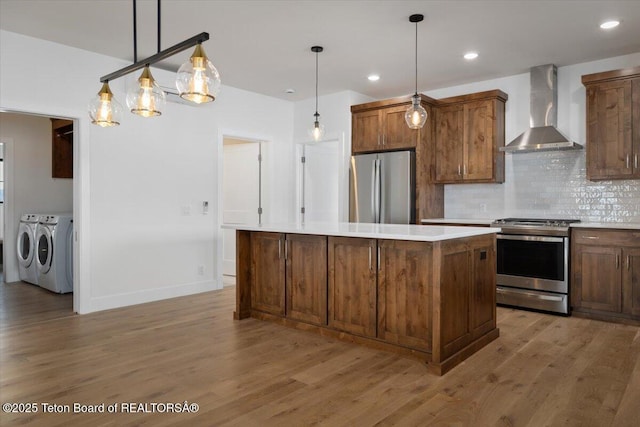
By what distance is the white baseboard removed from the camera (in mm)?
4527

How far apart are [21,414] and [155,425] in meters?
0.72

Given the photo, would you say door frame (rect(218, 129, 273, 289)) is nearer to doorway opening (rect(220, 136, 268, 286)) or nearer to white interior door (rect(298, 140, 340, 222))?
doorway opening (rect(220, 136, 268, 286))

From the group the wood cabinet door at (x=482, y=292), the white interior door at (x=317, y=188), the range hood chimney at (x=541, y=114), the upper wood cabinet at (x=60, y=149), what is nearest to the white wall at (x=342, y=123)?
the white interior door at (x=317, y=188)

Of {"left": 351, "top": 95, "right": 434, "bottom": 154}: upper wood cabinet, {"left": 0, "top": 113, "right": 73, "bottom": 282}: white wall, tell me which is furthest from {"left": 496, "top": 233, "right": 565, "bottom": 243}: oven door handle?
{"left": 0, "top": 113, "right": 73, "bottom": 282}: white wall

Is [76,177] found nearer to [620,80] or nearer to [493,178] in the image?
[493,178]

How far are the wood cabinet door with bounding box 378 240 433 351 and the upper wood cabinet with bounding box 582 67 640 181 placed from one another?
8.39ft

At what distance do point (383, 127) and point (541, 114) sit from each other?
1.78m

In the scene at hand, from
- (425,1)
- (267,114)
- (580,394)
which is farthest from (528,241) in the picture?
(267,114)

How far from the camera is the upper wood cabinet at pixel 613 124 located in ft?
13.7

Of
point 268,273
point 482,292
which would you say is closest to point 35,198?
point 268,273

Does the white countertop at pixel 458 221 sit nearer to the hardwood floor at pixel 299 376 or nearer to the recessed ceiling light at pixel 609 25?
the hardwood floor at pixel 299 376

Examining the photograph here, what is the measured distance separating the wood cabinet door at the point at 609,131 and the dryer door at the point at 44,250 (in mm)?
6065

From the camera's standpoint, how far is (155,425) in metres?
2.16

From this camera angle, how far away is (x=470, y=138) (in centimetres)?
527
